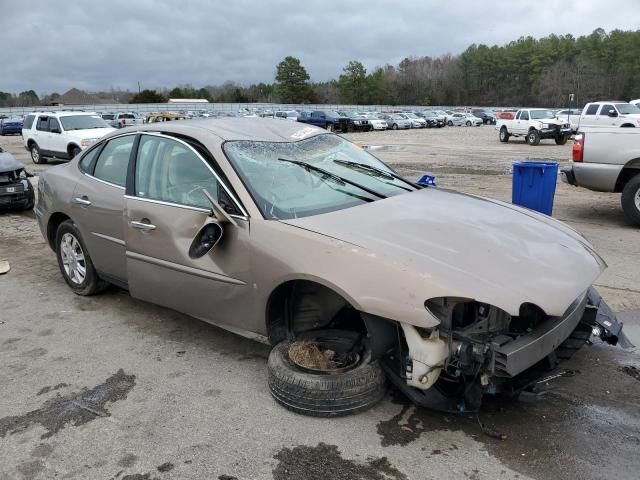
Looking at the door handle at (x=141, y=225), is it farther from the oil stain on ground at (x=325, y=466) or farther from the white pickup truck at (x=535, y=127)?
the white pickup truck at (x=535, y=127)

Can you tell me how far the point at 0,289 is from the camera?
5.68 metres

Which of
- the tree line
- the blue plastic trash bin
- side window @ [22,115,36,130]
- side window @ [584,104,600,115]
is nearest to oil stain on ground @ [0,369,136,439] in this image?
the blue plastic trash bin

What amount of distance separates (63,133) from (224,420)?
17686 mm

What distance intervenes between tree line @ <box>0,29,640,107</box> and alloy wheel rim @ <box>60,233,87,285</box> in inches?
3800

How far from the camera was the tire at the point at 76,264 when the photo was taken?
16.5 ft

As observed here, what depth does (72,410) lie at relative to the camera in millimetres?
3342

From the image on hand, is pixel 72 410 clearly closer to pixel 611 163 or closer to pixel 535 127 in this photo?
pixel 611 163

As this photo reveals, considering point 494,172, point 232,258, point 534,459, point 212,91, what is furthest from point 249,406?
point 212,91

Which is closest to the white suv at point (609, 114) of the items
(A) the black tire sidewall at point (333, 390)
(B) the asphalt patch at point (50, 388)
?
(A) the black tire sidewall at point (333, 390)

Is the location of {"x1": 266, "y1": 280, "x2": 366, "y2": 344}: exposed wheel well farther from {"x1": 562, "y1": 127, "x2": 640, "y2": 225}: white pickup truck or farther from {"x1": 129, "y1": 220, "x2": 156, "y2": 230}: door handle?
{"x1": 562, "y1": 127, "x2": 640, "y2": 225}: white pickup truck

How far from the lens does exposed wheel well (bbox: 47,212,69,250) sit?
535cm

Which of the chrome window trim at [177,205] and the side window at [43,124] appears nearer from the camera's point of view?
the chrome window trim at [177,205]

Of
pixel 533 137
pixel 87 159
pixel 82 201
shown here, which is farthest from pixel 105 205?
pixel 533 137

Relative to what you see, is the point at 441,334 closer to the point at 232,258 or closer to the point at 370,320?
the point at 370,320
